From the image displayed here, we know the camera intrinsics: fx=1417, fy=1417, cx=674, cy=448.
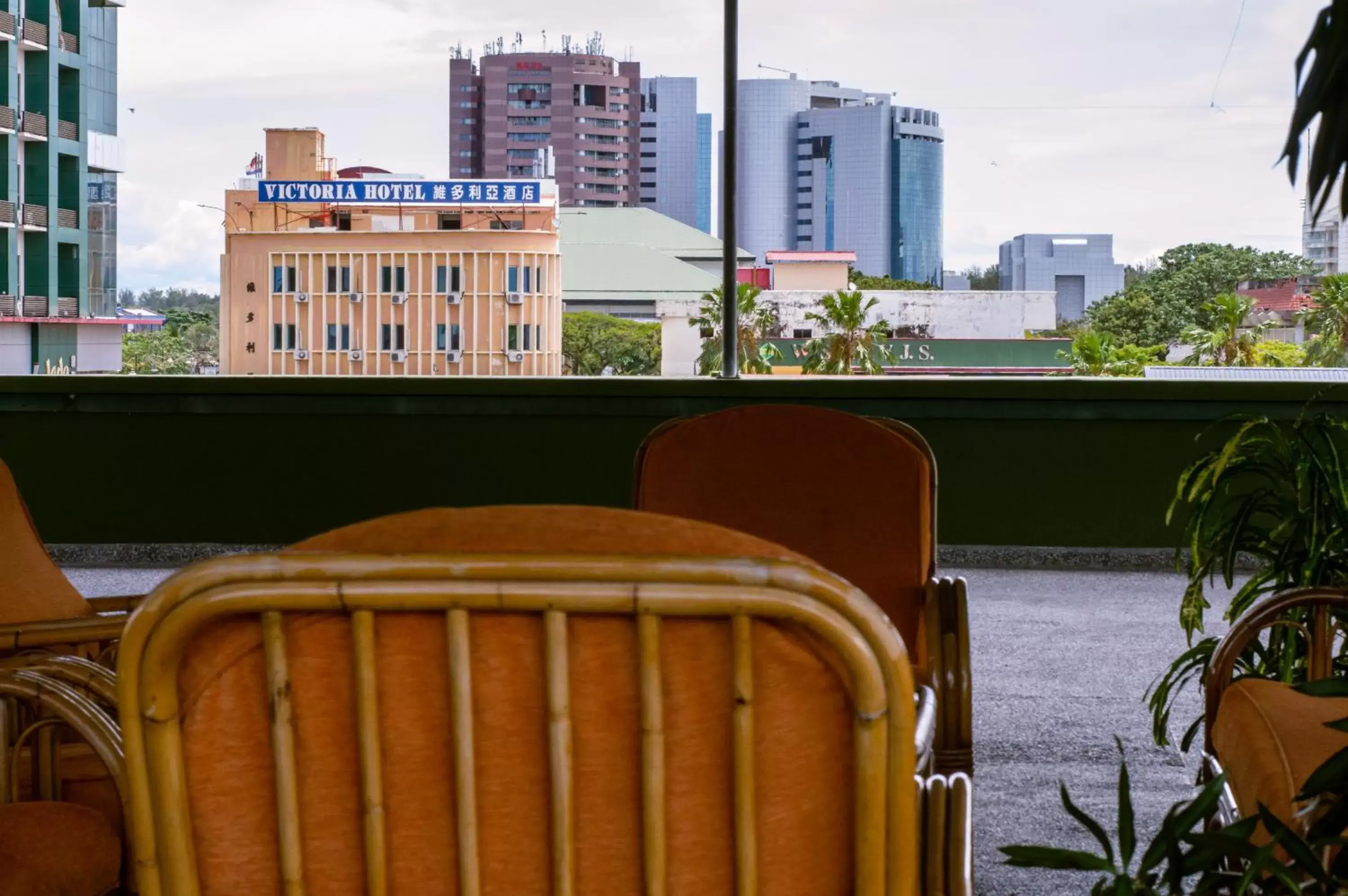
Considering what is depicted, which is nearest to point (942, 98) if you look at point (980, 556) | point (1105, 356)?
point (1105, 356)

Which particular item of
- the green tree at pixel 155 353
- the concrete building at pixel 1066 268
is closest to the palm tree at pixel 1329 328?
the concrete building at pixel 1066 268

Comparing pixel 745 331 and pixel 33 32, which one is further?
pixel 33 32

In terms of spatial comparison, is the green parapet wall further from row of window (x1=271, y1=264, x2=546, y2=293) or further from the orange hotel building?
row of window (x1=271, y1=264, x2=546, y2=293)

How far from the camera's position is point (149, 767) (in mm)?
967

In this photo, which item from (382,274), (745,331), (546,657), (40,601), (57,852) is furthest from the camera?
(382,274)

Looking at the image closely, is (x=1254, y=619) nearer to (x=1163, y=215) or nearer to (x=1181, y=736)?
(x=1181, y=736)

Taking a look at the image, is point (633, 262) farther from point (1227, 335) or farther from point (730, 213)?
point (1227, 335)

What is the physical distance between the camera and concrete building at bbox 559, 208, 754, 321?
6.08m

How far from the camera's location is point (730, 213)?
235 inches

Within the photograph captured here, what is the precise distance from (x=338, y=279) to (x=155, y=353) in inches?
33.3

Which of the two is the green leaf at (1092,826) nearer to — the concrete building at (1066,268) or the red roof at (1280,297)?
the concrete building at (1066,268)

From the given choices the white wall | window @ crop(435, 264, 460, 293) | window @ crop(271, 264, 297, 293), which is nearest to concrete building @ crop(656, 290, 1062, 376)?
window @ crop(435, 264, 460, 293)

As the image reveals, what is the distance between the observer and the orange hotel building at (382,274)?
20.2 ft

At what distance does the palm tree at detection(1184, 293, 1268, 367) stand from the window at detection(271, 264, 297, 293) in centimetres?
388
